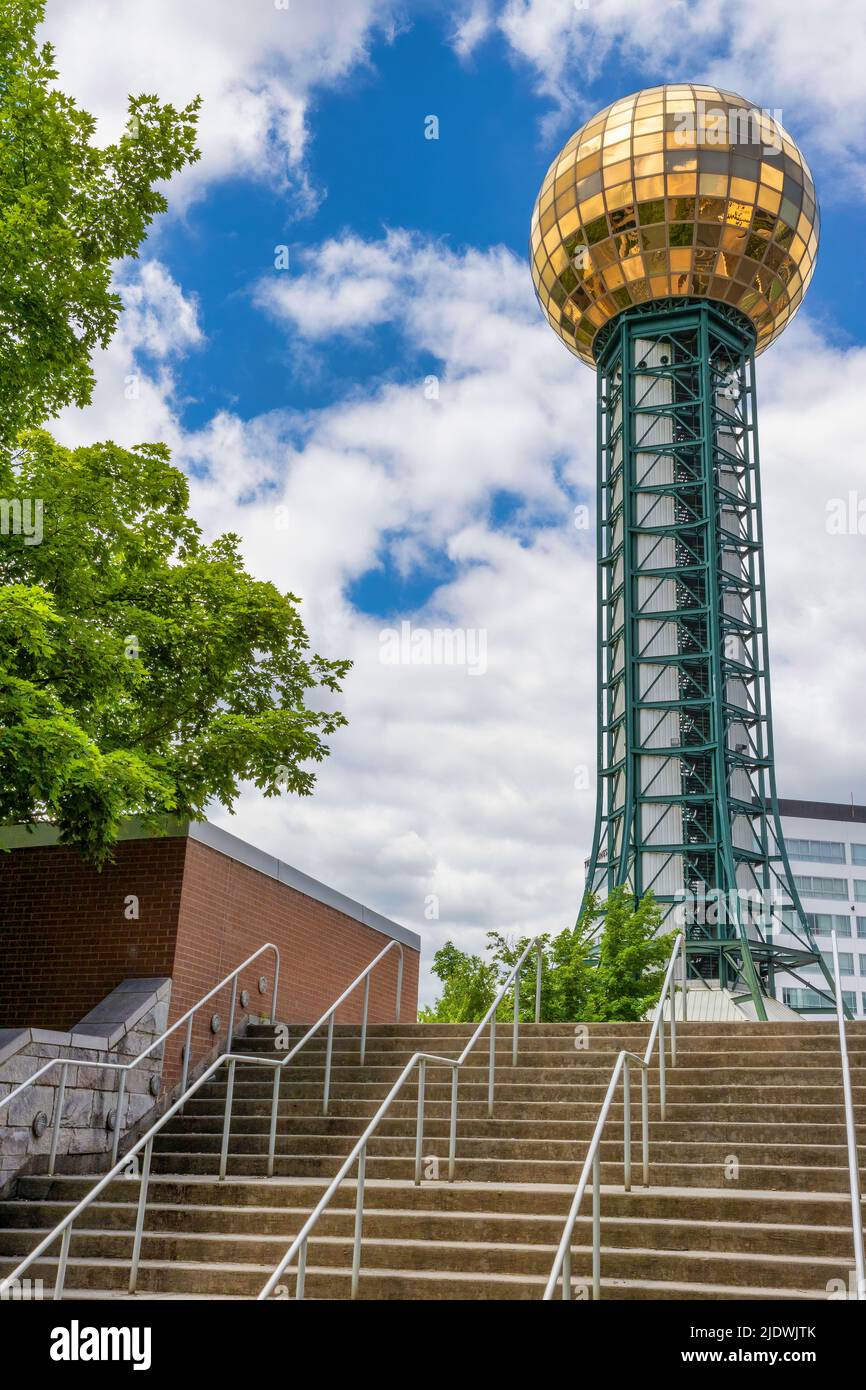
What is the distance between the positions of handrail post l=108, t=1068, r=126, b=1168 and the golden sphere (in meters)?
34.3

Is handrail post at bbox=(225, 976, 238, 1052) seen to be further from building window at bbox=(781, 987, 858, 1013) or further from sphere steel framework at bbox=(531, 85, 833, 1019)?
building window at bbox=(781, 987, 858, 1013)

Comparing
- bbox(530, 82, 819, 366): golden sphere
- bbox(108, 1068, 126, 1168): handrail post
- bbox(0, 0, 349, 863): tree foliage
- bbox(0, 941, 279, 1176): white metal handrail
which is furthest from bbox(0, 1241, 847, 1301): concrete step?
bbox(530, 82, 819, 366): golden sphere

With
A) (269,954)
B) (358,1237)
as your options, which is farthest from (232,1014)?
(358,1237)

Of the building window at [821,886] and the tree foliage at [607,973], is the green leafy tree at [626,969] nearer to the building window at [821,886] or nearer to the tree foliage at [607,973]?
the tree foliage at [607,973]

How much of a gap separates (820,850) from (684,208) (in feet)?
189

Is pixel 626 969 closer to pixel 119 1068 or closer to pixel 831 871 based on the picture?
pixel 119 1068

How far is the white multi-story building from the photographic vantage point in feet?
272

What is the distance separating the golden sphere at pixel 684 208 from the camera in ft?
123

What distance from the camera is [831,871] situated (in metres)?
84.6

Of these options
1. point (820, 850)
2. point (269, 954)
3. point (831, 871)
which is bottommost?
point (269, 954)

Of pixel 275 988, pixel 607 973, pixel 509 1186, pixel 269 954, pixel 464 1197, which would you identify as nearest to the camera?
pixel 464 1197
